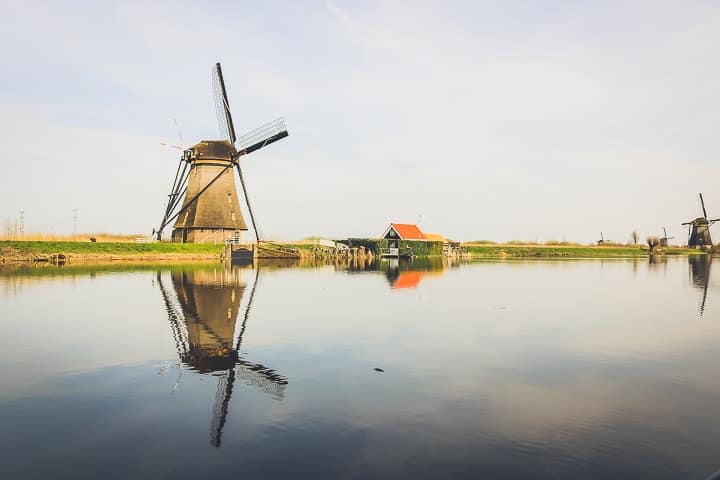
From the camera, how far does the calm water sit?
5875 millimetres

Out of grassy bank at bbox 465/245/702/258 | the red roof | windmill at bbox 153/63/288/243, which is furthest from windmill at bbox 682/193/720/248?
windmill at bbox 153/63/288/243

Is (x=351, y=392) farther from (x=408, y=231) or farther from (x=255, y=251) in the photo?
(x=408, y=231)

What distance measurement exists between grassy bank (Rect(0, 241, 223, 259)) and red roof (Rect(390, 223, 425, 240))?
25.9m

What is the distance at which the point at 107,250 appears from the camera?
43.6 m

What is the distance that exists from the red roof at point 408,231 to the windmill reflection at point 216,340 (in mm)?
43180

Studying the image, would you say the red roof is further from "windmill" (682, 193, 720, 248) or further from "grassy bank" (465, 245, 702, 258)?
"windmill" (682, 193, 720, 248)

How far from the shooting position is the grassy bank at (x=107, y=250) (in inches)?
1565

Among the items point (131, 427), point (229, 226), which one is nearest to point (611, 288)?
point (131, 427)

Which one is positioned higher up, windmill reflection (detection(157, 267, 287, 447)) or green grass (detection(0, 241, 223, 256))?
green grass (detection(0, 241, 223, 256))

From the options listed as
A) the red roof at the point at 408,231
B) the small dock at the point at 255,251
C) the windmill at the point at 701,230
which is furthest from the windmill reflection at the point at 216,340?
the windmill at the point at 701,230

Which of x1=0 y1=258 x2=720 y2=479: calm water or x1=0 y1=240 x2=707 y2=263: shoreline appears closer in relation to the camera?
x1=0 y1=258 x2=720 y2=479: calm water

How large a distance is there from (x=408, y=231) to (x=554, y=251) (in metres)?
37.9

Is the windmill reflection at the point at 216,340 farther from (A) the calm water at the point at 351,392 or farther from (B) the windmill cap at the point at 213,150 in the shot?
(B) the windmill cap at the point at 213,150

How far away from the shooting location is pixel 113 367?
9898mm
